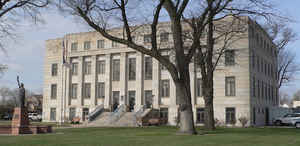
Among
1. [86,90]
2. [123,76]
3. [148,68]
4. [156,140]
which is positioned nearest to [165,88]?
[148,68]

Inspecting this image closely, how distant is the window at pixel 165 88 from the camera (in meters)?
49.6

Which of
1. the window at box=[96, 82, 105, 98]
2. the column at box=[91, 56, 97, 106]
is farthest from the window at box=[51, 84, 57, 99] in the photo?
the window at box=[96, 82, 105, 98]

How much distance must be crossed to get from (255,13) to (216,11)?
2477 mm

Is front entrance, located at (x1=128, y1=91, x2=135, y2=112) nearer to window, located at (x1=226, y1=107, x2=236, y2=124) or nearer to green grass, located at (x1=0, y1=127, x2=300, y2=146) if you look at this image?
window, located at (x1=226, y1=107, x2=236, y2=124)

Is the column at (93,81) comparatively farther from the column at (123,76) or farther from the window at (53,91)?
the window at (53,91)

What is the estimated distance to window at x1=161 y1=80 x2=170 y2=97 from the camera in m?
49.6

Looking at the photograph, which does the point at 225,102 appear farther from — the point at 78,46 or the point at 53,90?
the point at 53,90

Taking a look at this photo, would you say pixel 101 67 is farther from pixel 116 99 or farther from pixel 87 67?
pixel 116 99

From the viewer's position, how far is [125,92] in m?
52.3

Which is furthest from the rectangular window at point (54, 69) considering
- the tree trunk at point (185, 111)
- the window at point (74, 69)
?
the tree trunk at point (185, 111)

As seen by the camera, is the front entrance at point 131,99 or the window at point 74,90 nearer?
the front entrance at point 131,99

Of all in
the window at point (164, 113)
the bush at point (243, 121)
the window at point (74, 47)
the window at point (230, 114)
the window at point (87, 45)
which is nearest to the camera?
the bush at point (243, 121)

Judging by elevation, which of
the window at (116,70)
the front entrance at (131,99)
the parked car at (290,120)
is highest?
the window at (116,70)

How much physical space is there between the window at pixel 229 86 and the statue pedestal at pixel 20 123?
26.7 m
